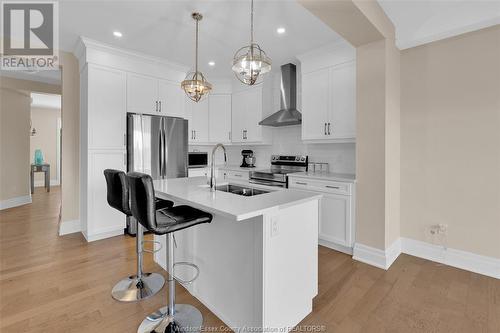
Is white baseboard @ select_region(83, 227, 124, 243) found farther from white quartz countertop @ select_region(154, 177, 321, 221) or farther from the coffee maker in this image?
the coffee maker

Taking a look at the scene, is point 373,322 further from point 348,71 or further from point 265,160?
point 265,160

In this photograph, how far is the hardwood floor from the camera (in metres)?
1.74

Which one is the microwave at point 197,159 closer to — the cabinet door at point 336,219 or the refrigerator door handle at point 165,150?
the refrigerator door handle at point 165,150

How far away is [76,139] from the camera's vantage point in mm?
3684

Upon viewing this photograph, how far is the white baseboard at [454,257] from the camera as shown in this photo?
2.39 meters

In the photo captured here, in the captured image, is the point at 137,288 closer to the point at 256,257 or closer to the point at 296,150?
the point at 256,257

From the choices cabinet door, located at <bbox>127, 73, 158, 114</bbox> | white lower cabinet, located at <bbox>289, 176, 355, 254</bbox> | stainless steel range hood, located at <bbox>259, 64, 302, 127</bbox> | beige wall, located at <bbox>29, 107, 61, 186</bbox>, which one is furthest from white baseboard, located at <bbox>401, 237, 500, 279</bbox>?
beige wall, located at <bbox>29, 107, 61, 186</bbox>

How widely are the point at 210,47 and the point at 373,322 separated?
3.60 m

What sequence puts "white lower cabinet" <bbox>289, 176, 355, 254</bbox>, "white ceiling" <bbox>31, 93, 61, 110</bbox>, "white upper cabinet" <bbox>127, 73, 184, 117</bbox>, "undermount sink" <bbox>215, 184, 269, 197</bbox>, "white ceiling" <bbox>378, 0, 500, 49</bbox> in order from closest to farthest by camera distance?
"undermount sink" <bbox>215, 184, 269, 197</bbox>, "white ceiling" <bbox>378, 0, 500, 49</bbox>, "white lower cabinet" <bbox>289, 176, 355, 254</bbox>, "white upper cabinet" <bbox>127, 73, 184, 117</bbox>, "white ceiling" <bbox>31, 93, 61, 110</bbox>

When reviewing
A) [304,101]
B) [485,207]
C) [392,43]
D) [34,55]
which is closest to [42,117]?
[34,55]

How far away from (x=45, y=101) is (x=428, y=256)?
9.29 metres

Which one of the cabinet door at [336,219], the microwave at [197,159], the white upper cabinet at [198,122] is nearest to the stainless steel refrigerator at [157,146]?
the microwave at [197,159]

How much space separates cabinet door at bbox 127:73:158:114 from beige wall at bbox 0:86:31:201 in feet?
11.0

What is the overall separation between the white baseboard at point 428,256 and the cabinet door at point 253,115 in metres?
2.51
